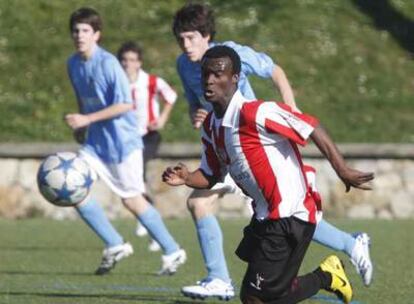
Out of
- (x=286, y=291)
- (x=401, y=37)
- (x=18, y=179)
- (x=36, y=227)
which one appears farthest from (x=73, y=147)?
Result: (x=286, y=291)

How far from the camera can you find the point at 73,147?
1689 cm

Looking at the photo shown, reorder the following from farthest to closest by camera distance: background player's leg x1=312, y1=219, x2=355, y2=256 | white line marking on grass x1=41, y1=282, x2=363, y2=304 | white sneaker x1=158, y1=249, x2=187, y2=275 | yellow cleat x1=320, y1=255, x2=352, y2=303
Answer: white sneaker x1=158, y1=249, x2=187, y2=275 < white line marking on grass x1=41, y1=282, x2=363, y2=304 < background player's leg x1=312, y1=219, x2=355, y2=256 < yellow cleat x1=320, y1=255, x2=352, y2=303

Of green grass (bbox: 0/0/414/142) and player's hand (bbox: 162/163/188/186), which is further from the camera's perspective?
green grass (bbox: 0/0/414/142)

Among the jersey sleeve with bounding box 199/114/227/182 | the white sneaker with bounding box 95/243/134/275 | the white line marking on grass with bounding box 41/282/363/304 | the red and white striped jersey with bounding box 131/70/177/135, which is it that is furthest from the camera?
the red and white striped jersey with bounding box 131/70/177/135

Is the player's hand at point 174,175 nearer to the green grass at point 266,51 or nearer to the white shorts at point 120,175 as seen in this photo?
the white shorts at point 120,175

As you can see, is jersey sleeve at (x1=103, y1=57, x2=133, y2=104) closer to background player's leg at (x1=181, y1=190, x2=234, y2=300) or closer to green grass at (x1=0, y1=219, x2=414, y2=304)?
green grass at (x1=0, y1=219, x2=414, y2=304)

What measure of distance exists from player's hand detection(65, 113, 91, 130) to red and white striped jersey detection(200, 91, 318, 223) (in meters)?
2.99

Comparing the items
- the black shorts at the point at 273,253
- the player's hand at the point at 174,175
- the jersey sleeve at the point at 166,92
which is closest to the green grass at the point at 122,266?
the jersey sleeve at the point at 166,92

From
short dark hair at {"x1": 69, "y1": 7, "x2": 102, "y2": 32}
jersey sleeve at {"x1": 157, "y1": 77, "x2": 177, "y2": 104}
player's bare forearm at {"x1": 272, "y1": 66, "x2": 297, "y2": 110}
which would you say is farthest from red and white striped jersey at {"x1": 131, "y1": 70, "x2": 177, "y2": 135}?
player's bare forearm at {"x1": 272, "y1": 66, "x2": 297, "y2": 110}

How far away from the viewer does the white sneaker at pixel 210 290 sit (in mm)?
8070

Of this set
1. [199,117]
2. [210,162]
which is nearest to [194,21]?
[199,117]

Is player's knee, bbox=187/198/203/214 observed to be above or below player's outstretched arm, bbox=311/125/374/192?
below

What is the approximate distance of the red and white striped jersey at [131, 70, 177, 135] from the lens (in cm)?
1434

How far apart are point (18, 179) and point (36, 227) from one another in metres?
1.55
